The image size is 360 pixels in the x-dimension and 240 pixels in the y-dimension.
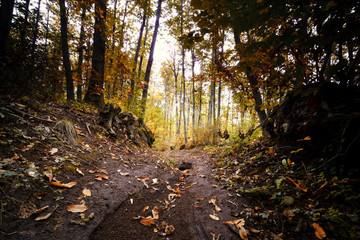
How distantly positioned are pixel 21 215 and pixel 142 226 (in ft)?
3.47

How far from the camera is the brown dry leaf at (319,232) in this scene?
3.63ft

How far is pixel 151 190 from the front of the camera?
2.37 m

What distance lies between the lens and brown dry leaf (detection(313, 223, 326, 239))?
3.63ft

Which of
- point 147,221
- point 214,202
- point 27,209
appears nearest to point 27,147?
point 27,209

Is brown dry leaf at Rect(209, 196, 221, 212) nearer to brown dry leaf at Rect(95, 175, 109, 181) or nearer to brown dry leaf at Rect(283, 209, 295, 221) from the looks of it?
brown dry leaf at Rect(283, 209, 295, 221)

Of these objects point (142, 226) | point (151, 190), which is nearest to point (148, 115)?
point (151, 190)

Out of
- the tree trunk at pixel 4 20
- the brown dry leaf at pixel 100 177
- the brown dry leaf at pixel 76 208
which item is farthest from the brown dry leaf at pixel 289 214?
the tree trunk at pixel 4 20

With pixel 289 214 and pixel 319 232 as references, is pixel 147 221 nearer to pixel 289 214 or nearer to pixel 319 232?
pixel 289 214

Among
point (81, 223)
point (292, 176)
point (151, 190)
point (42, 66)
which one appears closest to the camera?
point (81, 223)

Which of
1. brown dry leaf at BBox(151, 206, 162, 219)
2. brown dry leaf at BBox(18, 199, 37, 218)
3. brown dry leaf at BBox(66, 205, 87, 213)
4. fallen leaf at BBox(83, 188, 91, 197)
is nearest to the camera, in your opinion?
brown dry leaf at BBox(18, 199, 37, 218)

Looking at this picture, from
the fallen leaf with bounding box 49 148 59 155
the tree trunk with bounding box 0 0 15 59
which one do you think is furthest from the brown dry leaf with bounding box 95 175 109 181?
the tree trunk with bounding box 0 0 15 59

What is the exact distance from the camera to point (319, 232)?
113 cm

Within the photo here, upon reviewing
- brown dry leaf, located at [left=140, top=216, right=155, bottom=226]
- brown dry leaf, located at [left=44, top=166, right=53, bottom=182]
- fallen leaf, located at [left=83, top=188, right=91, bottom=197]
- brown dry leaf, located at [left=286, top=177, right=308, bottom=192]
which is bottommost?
brown dry leaf, located at [left=140, top=216, right=155, bottom=226]

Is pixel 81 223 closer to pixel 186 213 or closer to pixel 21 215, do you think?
pixel 21 215
